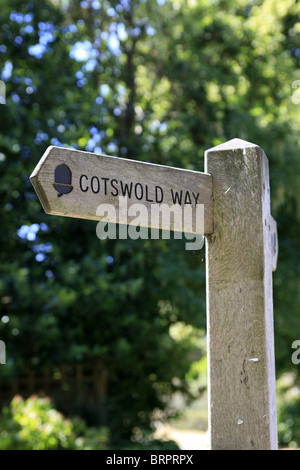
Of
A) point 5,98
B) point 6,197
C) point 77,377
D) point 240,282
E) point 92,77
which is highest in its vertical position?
point 92,77

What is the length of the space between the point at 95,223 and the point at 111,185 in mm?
6453

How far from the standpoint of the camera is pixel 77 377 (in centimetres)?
955

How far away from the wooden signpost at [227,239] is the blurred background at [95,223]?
461 centimetres

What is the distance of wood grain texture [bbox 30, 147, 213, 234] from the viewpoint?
2311 millimetres

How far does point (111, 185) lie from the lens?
2453 mm

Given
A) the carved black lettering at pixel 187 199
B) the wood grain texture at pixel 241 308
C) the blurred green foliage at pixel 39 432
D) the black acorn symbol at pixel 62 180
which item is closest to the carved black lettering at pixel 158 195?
the carved black lettering at pixel 187 199

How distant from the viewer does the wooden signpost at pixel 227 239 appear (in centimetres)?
239

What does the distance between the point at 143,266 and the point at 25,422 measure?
10.1 feet

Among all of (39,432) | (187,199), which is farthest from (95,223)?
(187,199)

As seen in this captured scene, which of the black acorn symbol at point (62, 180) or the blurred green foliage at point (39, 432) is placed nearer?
the black acorn symbol at point (62, 180)

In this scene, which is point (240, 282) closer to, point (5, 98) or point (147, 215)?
point (147, 215)

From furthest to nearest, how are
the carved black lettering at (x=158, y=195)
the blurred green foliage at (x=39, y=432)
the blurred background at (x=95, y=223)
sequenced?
1. the blurred background at (x=95, y=223)
2. the blurred green foliage at (x=39, y=432)
3. the carved black lettering at (x=158, y=195)

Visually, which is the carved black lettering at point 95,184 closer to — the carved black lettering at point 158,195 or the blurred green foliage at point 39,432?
the carved black lettering at point 158,195
